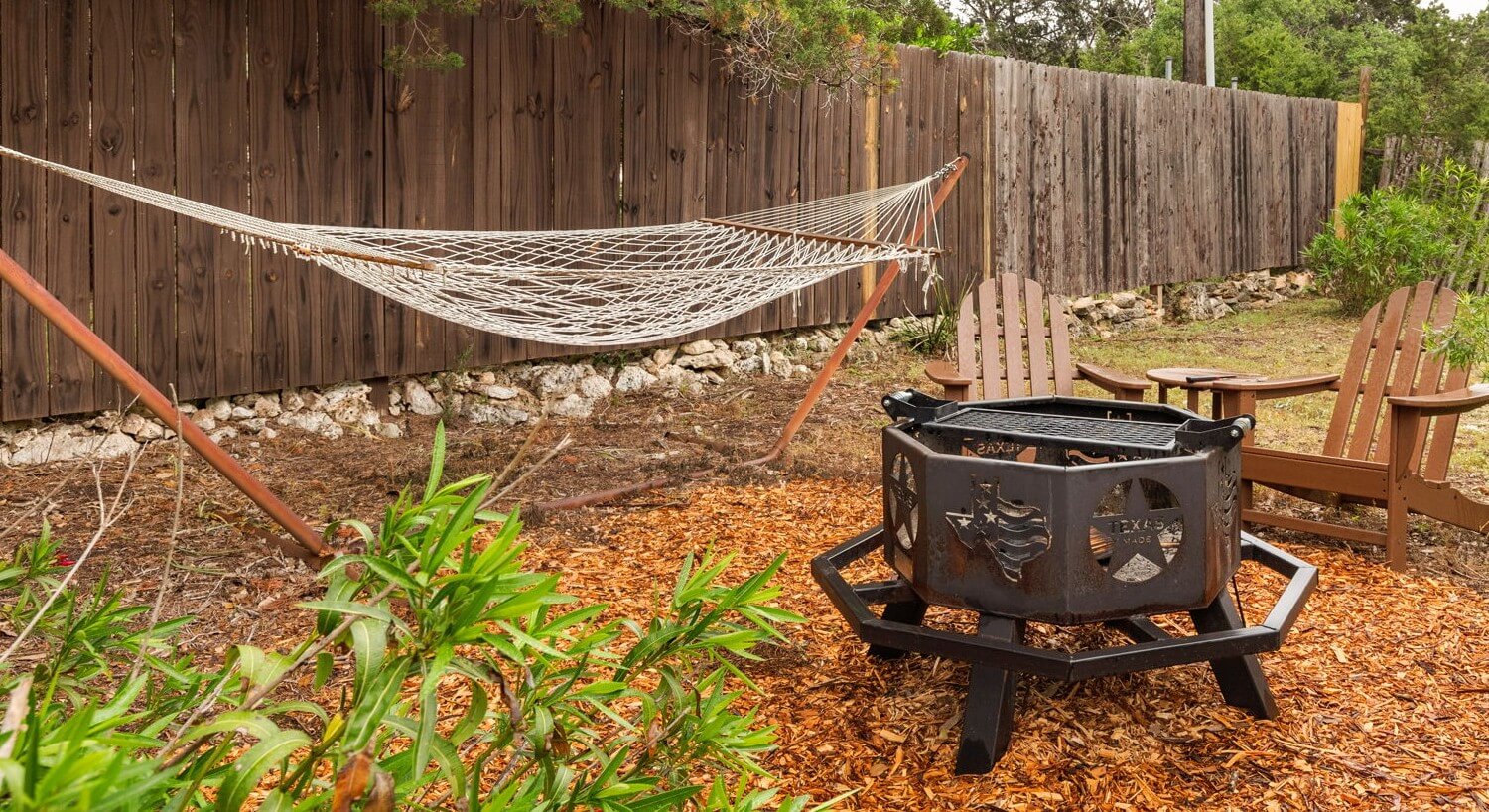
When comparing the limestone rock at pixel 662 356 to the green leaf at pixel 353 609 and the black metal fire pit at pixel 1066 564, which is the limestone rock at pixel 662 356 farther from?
the green leaf at pixel 353 609

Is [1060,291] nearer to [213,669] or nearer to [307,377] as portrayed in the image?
[307,377]

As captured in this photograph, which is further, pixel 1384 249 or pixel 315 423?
pixel 1384 249

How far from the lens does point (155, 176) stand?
12.9ft

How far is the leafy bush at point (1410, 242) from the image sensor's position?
8.10 metres

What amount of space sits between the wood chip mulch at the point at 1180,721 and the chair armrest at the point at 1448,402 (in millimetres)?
462

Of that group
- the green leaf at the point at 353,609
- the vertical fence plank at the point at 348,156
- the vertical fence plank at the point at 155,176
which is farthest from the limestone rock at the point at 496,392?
the green leaf at the point at 353,609

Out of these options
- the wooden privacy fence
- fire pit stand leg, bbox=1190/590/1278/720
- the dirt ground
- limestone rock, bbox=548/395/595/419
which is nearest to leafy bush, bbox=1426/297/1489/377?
the dirt ground

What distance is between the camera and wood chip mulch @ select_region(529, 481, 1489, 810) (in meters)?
1.94

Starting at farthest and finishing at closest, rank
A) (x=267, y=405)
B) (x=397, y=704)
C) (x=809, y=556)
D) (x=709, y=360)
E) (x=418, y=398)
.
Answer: (x=709, y=360) → (x=418, y=398) → (x=267, y=405) → (x=809, y=556) → (x=397, y=704)

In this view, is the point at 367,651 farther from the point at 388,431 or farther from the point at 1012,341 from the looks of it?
the point at 388,431

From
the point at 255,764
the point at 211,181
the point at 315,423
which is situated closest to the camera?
the point at 255,764

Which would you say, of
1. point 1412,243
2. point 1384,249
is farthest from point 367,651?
point 1384,249

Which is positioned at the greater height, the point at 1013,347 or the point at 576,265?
the point at 576,265

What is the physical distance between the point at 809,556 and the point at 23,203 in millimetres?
2788
